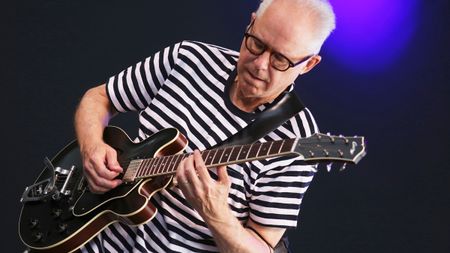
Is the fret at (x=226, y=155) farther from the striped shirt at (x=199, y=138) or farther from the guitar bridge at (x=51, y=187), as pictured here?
the guitar bridge at (x=51, y=187)

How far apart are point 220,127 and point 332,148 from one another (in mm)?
370

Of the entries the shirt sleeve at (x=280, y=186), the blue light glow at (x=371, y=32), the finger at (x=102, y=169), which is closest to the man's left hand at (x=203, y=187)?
the shirt sleeve at (x=280, y=186)

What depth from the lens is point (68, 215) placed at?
1.87 m

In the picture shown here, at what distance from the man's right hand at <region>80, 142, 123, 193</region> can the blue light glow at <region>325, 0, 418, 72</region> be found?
102 cm

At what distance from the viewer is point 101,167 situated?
6.05 feet

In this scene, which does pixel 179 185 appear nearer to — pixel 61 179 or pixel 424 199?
pixel 61 179

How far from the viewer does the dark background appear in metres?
2.60

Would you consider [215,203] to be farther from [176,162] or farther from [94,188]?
[94,188]

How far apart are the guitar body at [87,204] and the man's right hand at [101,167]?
0.06 feet

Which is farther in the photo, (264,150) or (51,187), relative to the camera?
(51,187)

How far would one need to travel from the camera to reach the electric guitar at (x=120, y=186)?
162 centimetres

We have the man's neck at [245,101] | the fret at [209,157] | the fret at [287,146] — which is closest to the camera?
the fret at [287,146]

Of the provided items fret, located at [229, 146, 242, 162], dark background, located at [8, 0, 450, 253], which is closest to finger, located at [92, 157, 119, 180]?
fret, located at [229, 146, 242, 162]

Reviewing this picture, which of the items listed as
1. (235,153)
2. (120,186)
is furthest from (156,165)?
(235,153)
